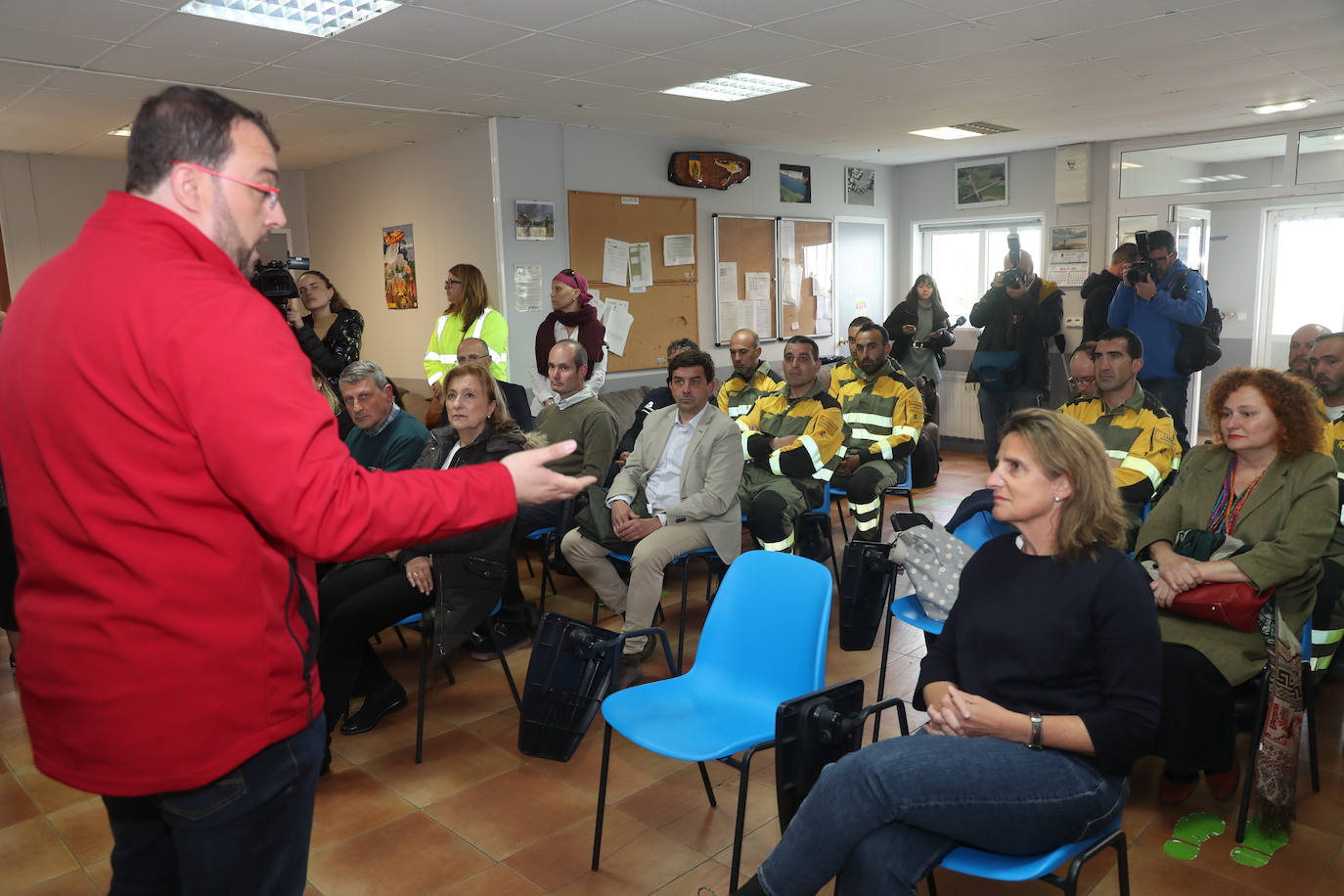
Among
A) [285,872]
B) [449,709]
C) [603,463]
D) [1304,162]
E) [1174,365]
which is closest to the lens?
[285,872]

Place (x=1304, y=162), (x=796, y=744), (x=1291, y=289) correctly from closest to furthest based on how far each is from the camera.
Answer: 1. (x=796, y=744)
2. (x=1304, y=162)
3. (x=1291, y=289)

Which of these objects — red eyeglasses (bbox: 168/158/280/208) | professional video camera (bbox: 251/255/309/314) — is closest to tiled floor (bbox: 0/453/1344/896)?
professional video camera (bbox: 251/255/309/314)

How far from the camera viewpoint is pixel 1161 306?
560 cm

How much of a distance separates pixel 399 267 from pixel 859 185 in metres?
4.54

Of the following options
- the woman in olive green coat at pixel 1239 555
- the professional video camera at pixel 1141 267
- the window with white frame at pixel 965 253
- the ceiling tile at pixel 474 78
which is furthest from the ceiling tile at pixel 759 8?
the window with white frame at pixel 965 253

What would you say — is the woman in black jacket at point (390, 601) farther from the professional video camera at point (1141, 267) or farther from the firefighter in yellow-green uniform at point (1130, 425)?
the professional video camera at point (1141, 267)

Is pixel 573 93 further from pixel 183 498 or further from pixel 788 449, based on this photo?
pixel 183 498

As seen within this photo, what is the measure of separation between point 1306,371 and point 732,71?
10.4 ft

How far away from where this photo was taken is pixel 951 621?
1.98m

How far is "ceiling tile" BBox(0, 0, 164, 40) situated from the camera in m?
3.58

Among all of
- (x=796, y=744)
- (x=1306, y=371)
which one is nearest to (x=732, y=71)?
(x=1306, y=371)

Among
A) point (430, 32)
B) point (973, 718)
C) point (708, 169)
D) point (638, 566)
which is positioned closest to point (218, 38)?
point (430, 32)

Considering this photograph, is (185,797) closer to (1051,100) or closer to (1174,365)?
(1174,365)

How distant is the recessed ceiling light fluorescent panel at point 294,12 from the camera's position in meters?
3.72
